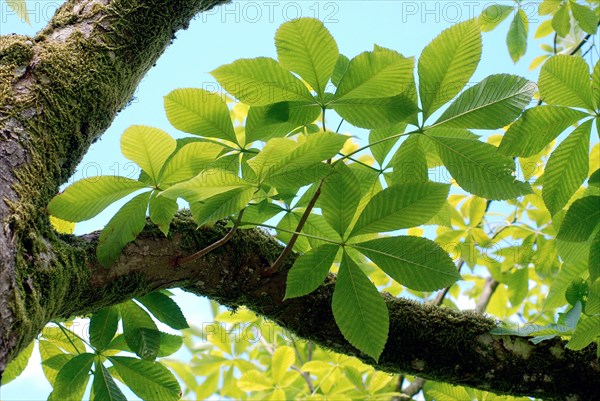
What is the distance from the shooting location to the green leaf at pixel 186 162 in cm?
129

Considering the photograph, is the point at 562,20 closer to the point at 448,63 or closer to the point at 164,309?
the point at 448,63

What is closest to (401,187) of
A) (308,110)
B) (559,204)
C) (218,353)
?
(308,110)

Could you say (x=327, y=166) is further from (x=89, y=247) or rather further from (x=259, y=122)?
(x=89, y=247)

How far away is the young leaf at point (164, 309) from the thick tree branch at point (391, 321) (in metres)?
0.09

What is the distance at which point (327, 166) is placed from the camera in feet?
3.99

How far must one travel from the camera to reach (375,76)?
1305 millimetres

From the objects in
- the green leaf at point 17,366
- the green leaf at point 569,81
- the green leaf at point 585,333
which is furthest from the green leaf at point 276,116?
the green leaf at point 17,366

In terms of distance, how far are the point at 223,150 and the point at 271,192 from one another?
0.62 ft

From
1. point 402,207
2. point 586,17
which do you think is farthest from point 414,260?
point 586,17

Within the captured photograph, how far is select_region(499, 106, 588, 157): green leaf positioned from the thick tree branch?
0.54m

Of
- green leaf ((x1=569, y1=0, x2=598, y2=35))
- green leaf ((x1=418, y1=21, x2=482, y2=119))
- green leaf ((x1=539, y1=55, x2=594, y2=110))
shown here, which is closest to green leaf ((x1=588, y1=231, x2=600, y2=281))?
green leaf ((x1=539, y1=55, x2=594, y2=110))

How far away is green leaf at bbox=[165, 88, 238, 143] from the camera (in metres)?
1.36

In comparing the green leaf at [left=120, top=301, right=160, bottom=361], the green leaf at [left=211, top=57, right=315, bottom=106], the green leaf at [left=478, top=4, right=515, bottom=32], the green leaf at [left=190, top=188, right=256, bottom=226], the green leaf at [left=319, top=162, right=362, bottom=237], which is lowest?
the green leaf at [left=120, top=301, right=160, bottom=361]

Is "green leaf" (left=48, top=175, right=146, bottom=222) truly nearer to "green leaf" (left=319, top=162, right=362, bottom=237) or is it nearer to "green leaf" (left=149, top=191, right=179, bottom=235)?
"green leaf" (left=149, top=191, right=179, bottom=235)
